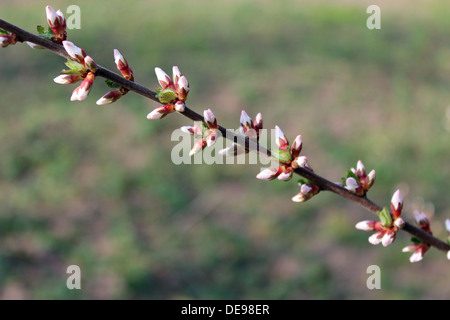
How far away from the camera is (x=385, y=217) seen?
1.01 meters

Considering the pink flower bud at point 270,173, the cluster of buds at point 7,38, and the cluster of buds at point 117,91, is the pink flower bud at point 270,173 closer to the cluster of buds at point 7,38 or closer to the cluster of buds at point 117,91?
the cluster of buds at point 117,91

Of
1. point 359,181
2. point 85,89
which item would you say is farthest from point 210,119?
point 359,181

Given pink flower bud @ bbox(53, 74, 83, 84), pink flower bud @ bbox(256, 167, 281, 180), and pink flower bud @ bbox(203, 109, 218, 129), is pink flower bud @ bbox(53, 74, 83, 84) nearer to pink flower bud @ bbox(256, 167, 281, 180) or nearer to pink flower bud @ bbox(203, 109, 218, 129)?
pink flower bud @ bbox(203, 109, 218, 129)

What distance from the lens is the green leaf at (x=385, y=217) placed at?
100 centimetres

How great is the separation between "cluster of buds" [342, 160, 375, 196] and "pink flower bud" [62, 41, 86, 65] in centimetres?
A: 55

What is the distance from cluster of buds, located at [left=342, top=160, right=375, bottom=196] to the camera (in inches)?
39.6

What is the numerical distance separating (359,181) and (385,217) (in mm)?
87

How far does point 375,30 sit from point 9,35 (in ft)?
20.5

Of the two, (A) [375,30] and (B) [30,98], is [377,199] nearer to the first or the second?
(A) [375,30]

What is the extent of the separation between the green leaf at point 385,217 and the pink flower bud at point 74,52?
0.63 metres

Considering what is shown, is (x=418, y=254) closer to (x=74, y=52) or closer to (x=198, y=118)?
(x=198, y=118)

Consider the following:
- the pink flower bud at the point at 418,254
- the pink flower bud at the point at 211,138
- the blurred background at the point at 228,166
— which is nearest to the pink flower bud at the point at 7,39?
the pink flower bud at the point at 211,138

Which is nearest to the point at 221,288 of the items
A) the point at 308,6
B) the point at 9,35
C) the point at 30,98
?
the point at 9,35

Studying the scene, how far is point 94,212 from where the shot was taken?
13.4 feet
